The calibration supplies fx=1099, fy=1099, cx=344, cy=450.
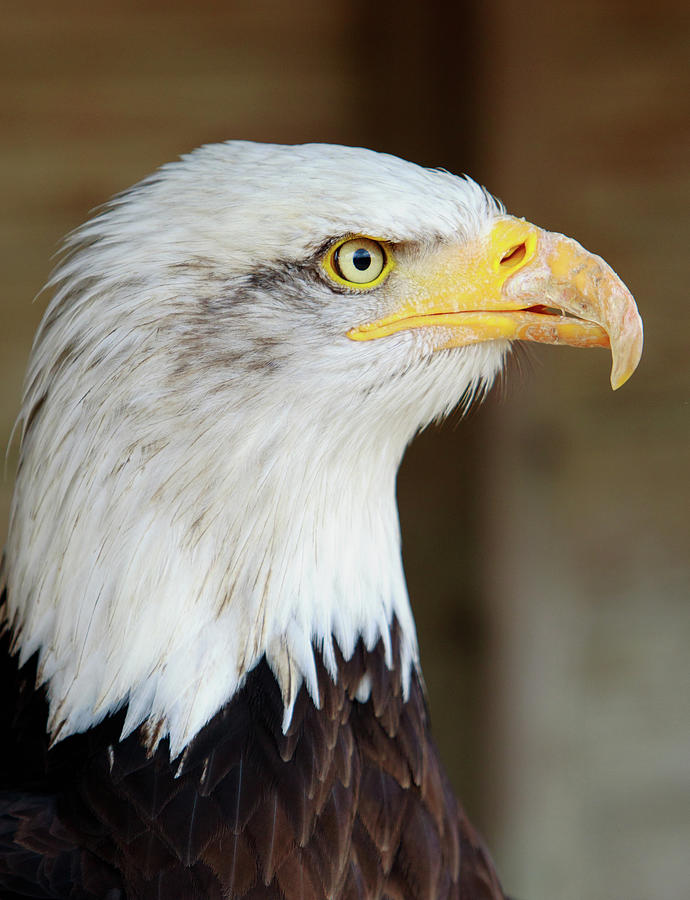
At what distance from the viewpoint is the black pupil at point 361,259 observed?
1.59 meters

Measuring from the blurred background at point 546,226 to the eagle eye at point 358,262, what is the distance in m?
1.78

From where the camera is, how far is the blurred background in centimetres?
326

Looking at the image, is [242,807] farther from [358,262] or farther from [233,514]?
[358,262]

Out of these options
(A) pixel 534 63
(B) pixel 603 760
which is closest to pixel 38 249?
(A) pixel 534 63

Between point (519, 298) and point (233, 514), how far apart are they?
1.76ft

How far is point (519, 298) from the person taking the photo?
1.65m

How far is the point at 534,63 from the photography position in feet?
10.6

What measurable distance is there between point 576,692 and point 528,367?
201cm

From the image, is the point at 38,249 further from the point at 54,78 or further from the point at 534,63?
the point at 534,63

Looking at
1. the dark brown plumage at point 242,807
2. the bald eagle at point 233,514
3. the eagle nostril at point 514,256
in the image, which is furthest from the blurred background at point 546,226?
the dark brown plumage at point 242,807

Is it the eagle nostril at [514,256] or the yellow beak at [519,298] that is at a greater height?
the eagle nostril at [514,256]

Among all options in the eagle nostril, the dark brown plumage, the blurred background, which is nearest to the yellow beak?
the eagle nostril

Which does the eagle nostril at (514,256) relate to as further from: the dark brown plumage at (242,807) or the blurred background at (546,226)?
the blurred background at (546,226)

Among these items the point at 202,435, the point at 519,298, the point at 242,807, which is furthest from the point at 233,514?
the point at 519,298
